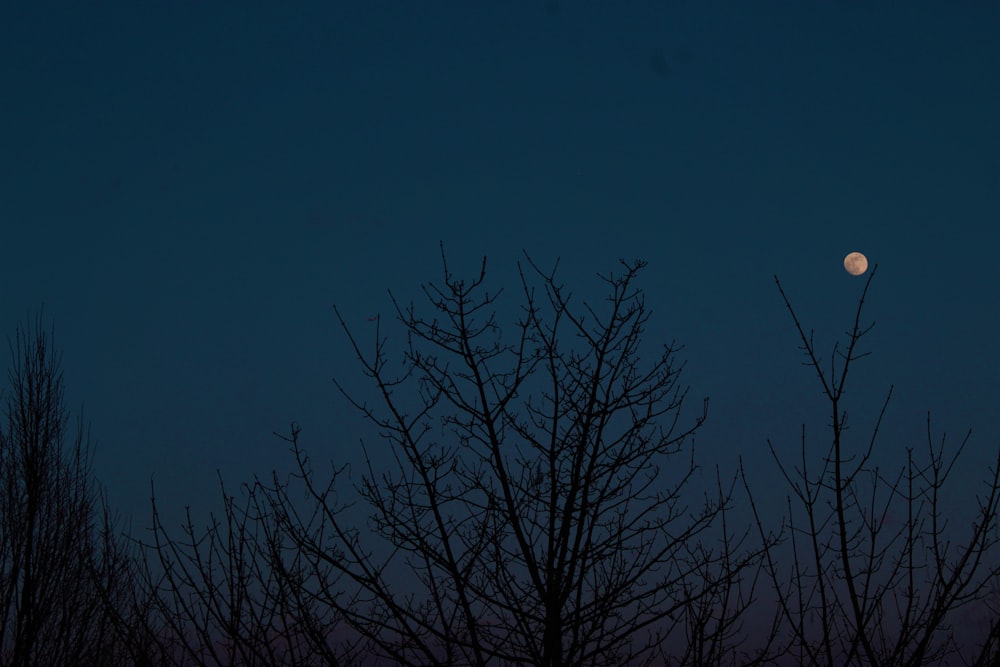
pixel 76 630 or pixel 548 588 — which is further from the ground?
pixel 76 630

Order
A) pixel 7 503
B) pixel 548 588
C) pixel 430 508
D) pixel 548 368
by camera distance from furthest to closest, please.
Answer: pixel 7 503
pixel 548 368
pixel 430 508
pixel 548 588

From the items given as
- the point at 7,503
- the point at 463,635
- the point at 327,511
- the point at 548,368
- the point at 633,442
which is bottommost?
the point at 463,635

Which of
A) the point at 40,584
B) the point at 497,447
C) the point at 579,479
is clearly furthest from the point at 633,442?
the point at 40,584

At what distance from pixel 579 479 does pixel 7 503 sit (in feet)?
25.0

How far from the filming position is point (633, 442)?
4.54m

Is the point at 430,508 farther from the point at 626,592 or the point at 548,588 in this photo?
the point at 626,592

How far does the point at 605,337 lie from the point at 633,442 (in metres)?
0.61

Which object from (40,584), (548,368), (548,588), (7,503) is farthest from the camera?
(7,503)

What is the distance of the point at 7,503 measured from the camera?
9.34 metres

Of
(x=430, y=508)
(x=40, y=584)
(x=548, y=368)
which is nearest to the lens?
(x=430, y=508)

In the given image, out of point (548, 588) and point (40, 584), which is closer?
point (548, 588)

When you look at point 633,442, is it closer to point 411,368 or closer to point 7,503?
point 411,368

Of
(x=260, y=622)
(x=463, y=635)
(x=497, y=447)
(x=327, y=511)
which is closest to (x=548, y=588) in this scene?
(x=463, y=635)

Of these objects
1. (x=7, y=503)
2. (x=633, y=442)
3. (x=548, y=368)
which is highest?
(x=7, y=503)
